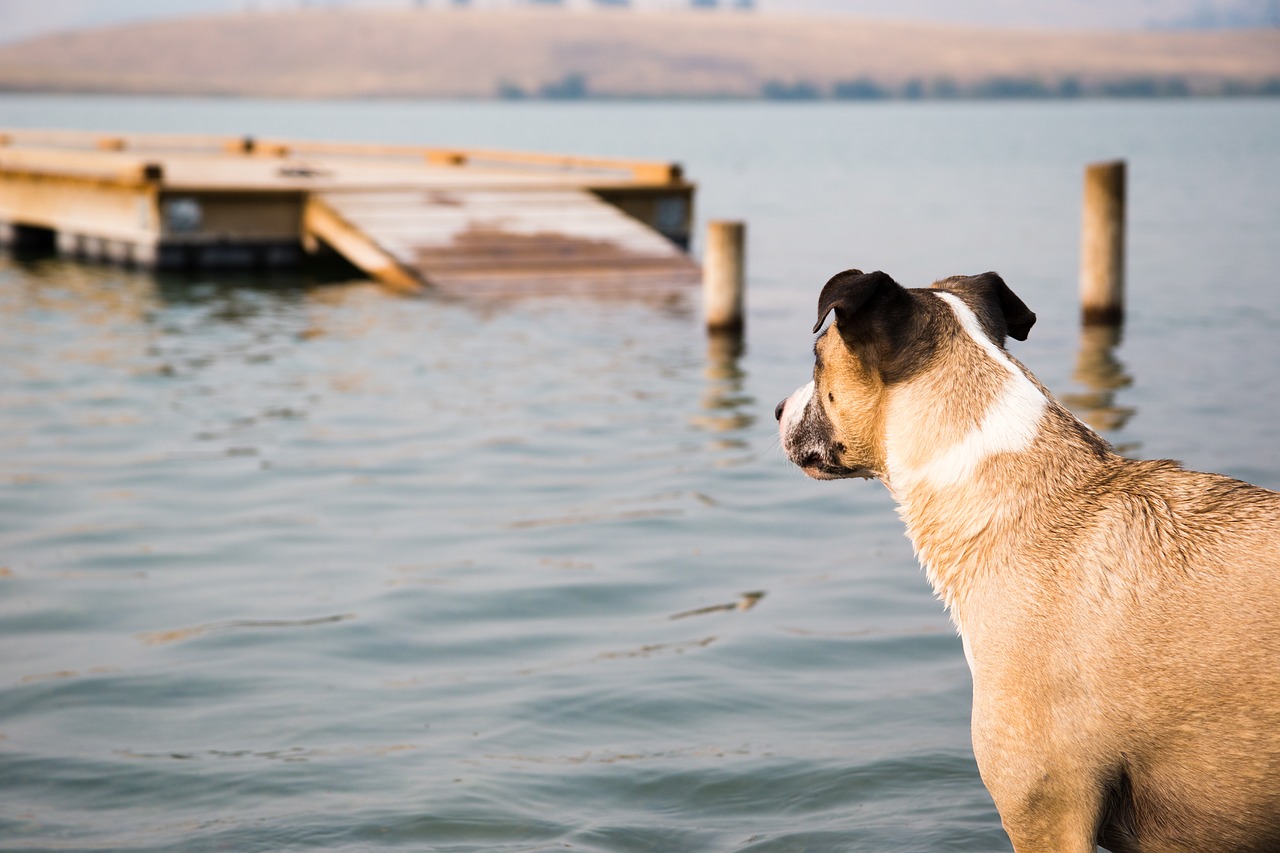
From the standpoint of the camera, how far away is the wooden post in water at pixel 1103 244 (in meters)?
16.1

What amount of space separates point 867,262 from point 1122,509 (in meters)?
23.0

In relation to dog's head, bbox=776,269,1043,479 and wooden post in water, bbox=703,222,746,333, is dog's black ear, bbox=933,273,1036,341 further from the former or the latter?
wooden post in water, bbox=703,222,746,333

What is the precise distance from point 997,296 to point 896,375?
0.53 metres

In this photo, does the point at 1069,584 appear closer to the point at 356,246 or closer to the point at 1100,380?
the point at 1100,380

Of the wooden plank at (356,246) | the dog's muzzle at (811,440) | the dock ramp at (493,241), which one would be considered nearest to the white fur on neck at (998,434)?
the dog's muzzle at (811,440)

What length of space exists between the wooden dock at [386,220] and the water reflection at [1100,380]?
18.9ft

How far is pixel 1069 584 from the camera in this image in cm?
374

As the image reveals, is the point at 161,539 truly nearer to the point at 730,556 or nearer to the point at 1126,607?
the point at 730,556

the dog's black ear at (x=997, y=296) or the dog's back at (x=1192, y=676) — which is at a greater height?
the dog's black ear at (x=997, y=296)

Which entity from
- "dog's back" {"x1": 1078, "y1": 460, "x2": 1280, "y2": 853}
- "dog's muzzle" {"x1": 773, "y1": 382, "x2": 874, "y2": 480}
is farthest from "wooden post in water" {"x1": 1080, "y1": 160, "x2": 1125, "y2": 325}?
"dog's back" {"x1": 1078, "y1": 460, "x2": 1280, "y2": 853}

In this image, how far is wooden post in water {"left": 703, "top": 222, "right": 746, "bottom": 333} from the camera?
16.3 m

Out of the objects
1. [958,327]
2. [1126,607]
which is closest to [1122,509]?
[1126,607]

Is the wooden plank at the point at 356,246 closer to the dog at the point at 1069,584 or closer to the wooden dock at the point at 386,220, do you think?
the wooden dock at the point at 386,220

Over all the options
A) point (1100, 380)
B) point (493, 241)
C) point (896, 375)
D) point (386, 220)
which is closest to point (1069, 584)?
point (896, 375)
